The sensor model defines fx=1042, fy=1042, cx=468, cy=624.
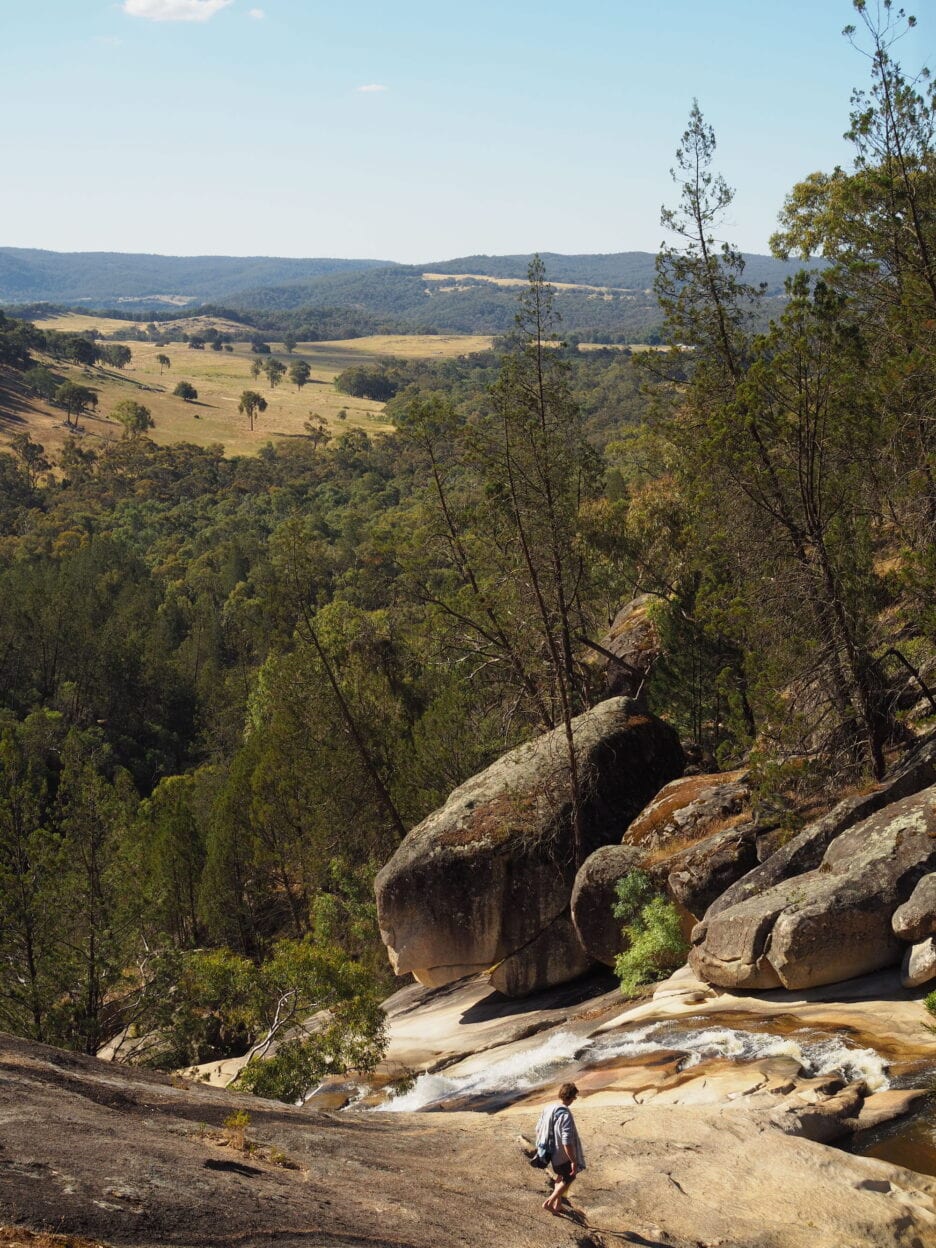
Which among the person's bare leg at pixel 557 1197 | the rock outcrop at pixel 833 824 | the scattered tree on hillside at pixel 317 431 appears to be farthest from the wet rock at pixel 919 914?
the scattered tree on hillside at pixel 317 431

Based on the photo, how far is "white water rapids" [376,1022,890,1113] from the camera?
1572 cm

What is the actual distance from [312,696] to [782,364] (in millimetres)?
24626

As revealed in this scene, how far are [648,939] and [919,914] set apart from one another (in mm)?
6494

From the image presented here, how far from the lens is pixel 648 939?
21.8 m

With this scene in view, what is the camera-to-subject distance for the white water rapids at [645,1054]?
1572cm

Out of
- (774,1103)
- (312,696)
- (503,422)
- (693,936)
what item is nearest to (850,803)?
(693,936)

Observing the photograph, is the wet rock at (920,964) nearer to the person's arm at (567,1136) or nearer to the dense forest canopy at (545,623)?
the dense forest canopy at (545,623)

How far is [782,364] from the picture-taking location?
21250 mm

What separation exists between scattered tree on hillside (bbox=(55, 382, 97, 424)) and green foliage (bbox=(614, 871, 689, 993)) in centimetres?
17300

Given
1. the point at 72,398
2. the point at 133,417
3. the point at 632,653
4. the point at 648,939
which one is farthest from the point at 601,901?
the point at 72,398

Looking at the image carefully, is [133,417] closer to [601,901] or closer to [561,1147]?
[601,901]

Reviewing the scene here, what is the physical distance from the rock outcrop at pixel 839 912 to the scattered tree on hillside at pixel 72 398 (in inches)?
6965

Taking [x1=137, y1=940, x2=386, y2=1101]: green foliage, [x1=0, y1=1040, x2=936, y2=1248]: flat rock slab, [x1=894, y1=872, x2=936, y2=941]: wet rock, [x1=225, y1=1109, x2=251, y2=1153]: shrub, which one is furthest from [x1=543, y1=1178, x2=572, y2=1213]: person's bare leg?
[x1=137, y1=940, x2=386, y2=1101]: green foliage

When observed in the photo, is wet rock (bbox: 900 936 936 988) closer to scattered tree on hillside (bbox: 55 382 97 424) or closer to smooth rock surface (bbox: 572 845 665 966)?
smooth rock surface (bbox: 572 845 665 966)
